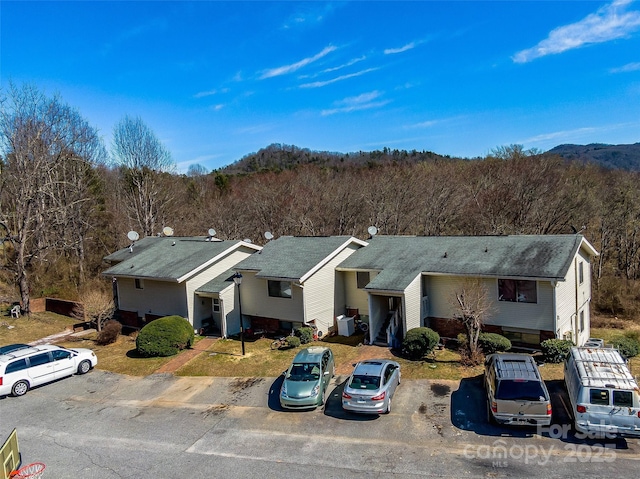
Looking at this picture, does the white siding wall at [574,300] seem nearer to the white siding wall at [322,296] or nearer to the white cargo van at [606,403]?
the white cargo van at [606,403]

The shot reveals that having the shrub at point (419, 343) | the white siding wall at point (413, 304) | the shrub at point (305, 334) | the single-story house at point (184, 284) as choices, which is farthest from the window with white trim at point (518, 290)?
the single-story house at point (184, 284)

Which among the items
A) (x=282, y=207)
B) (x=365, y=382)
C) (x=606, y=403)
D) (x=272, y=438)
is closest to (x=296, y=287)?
(x=365, y=382)

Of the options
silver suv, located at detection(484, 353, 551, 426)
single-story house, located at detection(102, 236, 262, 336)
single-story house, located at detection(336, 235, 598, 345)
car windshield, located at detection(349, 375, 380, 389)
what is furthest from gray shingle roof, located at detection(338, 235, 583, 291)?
single-story house, located at detection(102, 236, 262, 336)

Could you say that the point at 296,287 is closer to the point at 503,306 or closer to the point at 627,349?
the point at 503,306

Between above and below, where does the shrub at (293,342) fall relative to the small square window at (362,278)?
below

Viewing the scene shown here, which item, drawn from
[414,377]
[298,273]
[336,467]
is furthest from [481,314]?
[336,467]

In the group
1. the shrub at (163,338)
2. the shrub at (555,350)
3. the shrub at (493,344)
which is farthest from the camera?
the shrub at (163,338)

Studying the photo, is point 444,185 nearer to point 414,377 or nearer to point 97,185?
point 414,377
